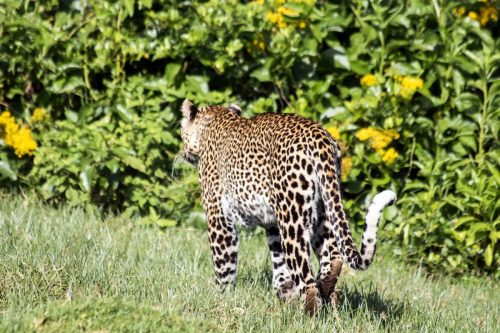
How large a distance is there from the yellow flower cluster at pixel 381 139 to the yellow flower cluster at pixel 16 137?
3.39 meters

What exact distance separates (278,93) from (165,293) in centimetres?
398

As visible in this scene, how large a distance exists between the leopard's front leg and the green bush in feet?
7.35

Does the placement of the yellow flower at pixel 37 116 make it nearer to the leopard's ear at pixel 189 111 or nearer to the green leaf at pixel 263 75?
the green leaf at pixel 263 75

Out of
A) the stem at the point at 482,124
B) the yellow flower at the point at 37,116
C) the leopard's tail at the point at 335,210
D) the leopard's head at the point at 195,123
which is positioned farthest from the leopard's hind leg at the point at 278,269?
the yellow flower at the point at 37,116

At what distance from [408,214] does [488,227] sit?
2.66 ft

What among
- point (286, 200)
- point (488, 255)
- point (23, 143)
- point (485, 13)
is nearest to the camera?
point (286, 200)

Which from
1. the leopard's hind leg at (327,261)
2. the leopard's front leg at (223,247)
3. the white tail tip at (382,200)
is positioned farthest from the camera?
the leopard's front leg at (223,247)

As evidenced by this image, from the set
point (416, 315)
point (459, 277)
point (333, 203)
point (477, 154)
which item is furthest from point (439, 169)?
point (333, 203)

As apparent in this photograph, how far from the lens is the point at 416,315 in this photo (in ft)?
23.2

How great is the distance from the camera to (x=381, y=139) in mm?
9438

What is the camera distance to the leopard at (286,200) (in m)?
6.46

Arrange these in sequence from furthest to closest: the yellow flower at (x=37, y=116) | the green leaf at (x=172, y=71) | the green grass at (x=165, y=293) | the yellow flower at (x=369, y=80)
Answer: the yellow flower at (x=37, y=116) → the green leaf at (x=172, y=71) → the yellow flower at (x=369, y=80) → the green grass at (x=165, y=293)

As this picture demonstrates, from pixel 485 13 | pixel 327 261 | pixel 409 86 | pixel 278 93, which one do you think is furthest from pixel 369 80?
pixel 327 261

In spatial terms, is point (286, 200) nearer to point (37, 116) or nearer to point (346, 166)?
point (346, 166)
